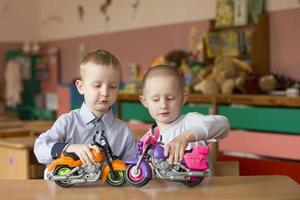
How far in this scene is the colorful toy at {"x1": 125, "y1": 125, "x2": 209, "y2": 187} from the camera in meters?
1.55

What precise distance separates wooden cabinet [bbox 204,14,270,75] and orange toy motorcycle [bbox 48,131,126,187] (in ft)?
8.94

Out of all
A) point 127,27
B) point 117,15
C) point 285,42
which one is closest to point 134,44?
point 127,27

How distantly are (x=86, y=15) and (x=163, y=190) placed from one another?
5.14m

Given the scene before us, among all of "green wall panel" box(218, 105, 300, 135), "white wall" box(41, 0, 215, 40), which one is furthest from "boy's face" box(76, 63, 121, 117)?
"white wall" box(41, 0, 215, 40)

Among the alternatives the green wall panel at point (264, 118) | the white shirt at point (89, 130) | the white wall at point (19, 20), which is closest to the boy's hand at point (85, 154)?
the white shirt at point (89, 130)

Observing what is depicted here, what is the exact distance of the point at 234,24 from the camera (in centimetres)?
434

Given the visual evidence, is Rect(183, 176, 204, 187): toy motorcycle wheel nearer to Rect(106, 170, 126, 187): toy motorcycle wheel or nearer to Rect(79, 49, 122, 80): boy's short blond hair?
Rect(106, 170, 126, 187): toy motorcycle wheel

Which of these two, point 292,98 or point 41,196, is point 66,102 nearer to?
point 292,98

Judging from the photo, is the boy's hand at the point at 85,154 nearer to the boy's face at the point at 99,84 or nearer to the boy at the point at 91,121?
the boy at the point at 91,121

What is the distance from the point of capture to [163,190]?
60.4 inches

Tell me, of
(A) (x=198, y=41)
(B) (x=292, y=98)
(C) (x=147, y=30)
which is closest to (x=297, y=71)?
(B) (x=292, y=98)

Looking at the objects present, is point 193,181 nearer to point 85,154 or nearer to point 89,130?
point 85,154

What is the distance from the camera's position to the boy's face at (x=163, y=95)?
5.76ft

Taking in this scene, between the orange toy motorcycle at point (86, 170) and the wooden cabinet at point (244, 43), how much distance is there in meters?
2.72
